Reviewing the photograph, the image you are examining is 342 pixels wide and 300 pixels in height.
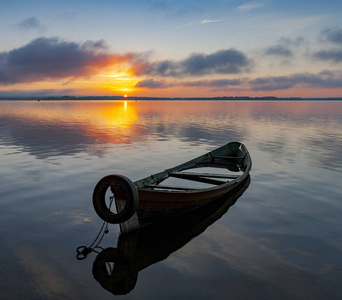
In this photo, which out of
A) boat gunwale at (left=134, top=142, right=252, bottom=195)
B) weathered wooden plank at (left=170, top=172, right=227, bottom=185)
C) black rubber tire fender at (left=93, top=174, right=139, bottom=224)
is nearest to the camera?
black rubber tire fender at (left=93, top=174, right=139, bottom=224)

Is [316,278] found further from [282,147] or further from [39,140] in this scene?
[39,140]

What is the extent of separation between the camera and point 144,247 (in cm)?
897

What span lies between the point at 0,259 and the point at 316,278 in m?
8.37

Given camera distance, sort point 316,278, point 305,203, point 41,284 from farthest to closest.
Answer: point 305,203
point 316,278
point 41,284

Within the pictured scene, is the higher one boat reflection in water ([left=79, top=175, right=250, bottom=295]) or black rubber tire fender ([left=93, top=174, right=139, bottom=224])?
black rubber tire fender ([left=93, top=174, right=139, bottom=224])

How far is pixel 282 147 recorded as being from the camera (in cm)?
2716

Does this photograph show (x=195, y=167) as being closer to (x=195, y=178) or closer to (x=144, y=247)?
(x=195, y=178)

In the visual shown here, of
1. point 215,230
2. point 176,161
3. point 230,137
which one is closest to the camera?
point 215,230

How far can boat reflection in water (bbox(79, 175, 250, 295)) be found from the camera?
7395 millimetres

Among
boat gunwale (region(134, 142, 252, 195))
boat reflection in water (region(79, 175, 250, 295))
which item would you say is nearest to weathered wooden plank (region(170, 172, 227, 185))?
boat gunwale (region(134, 142, 252, 195))

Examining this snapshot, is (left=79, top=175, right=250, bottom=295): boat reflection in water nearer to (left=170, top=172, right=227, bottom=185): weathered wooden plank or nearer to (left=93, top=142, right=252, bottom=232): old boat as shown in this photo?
(left=93, top=142, right=252, bottom=232): old boat

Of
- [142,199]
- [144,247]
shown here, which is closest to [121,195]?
[142,199]

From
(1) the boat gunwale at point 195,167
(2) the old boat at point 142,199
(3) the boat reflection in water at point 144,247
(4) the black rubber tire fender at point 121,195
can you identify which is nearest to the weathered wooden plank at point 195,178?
(2) the old boat at point 142,199

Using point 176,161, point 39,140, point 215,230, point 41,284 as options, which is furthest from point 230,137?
point 41,284
